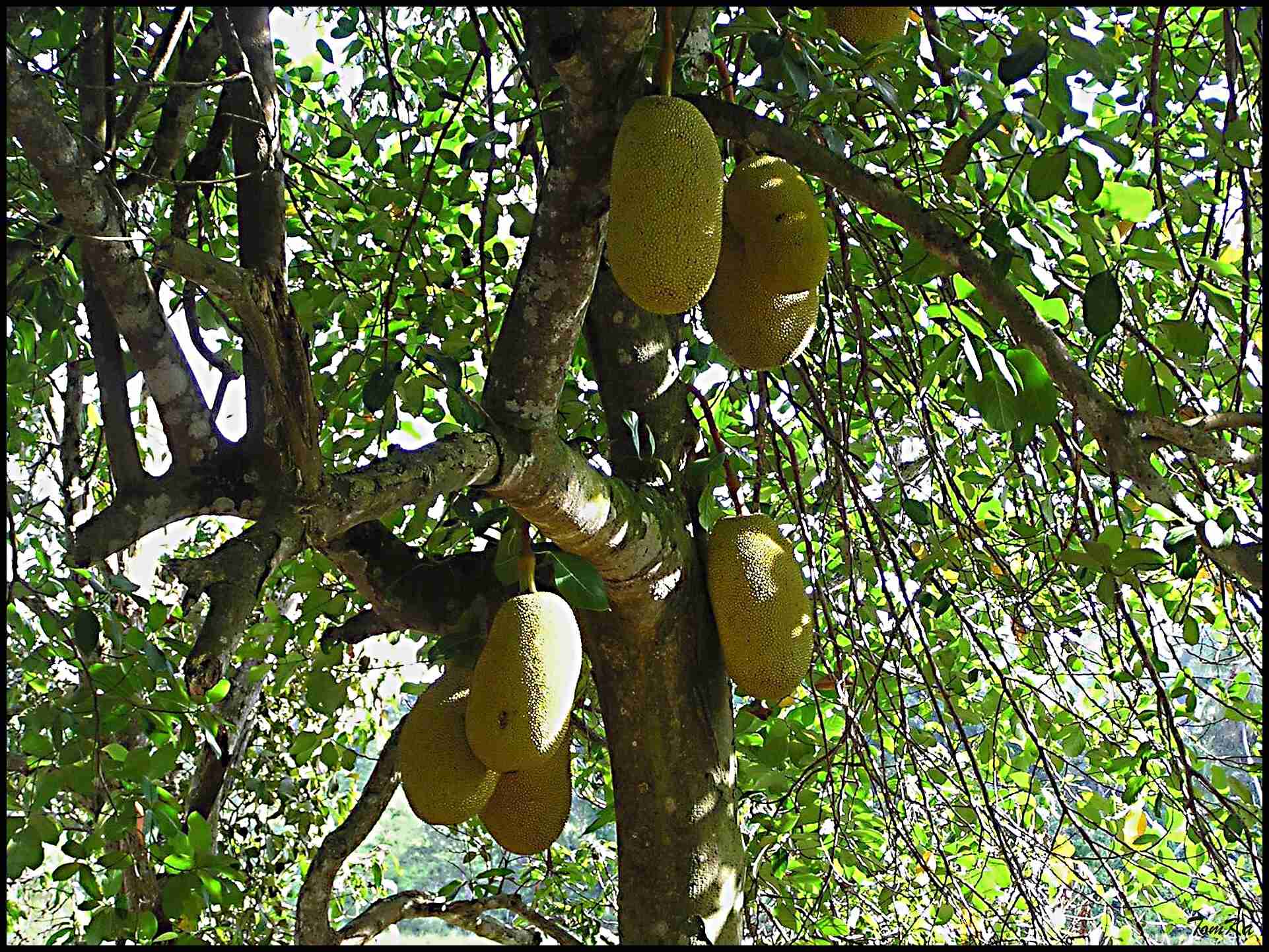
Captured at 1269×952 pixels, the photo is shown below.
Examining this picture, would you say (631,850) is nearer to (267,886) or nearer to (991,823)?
(991,823)

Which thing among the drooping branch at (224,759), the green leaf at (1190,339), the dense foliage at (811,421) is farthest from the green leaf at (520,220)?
the drooping branch at (224,759)

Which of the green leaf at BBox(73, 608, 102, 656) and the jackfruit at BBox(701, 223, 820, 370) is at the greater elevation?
the jackfruit at BBox(701, 223, 820, 370)

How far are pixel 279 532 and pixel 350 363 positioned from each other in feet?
3.56

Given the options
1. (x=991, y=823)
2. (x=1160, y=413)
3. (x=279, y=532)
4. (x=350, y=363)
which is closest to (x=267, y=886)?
(x=350, y=363)

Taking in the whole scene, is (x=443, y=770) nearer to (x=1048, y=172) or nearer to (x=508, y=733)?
(x=508, y=733)

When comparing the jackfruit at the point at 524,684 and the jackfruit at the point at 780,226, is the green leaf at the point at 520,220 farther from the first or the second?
the jackfruit at the point at 524,684

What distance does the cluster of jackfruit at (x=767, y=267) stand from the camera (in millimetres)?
1212

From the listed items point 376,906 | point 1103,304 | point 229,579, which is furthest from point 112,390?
point 376,906

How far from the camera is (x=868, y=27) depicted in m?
1.31

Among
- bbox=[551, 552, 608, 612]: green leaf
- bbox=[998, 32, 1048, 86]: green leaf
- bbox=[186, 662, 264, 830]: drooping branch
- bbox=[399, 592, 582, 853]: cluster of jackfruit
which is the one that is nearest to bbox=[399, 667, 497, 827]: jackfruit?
bbox=[399, 592, 582, 853]: cluster of jackfruit

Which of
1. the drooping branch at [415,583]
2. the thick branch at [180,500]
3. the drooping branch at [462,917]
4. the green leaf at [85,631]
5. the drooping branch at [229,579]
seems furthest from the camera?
the drooping branch at [462,917]

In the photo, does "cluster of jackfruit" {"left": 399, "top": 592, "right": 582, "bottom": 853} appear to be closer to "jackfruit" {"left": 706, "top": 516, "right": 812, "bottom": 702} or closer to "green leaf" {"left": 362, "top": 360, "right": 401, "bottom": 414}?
"jackfruit" {"left": 706, "top": 516, "right": 812, "bottom": 702}

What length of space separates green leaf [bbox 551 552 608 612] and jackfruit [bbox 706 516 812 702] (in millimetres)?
242

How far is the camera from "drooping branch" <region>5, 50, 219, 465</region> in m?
1.16
